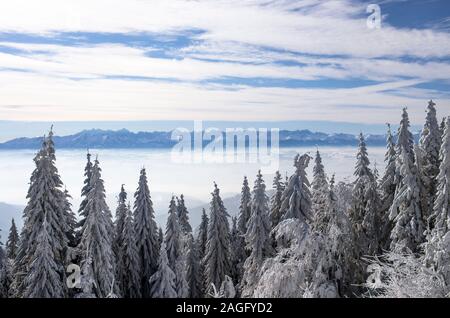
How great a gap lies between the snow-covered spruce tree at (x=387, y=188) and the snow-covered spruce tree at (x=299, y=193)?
30.6 ft

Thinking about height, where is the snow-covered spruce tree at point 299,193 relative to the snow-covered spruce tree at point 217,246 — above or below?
above

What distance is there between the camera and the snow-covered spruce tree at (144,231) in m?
46.9

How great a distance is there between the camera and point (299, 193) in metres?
36.5

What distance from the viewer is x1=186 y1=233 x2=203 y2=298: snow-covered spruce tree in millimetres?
49062

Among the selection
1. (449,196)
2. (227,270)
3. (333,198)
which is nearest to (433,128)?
(449,196)

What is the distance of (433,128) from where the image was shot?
41.0 meters

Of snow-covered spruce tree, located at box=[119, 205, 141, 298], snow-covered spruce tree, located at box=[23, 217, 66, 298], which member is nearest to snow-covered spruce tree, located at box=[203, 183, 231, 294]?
snow-covered spruce tree, located at box=[119, 205, 141, 298]

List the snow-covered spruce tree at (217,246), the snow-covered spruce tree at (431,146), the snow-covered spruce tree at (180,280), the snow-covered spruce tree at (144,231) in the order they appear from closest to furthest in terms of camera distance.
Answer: the snow-covered spruce tree at (431,146) < the snow-covered spruce tree at (180,280) < the snow-covered spruce tree at (144,231) < the snow-covered spruce tree at (217,246)

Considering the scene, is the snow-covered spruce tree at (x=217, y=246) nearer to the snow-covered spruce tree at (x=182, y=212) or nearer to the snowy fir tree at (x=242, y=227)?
the snowy fir tree at (x=242, y=227)

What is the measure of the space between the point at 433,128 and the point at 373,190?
794cm

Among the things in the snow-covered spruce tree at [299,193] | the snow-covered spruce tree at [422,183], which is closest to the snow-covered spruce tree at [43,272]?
the snow-covered spruce tree at [299,193]

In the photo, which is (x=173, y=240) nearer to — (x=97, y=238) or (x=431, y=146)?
(x=97, y=238)

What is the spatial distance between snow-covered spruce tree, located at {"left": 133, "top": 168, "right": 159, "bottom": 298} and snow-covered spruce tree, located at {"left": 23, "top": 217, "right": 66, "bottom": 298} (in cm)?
1525
